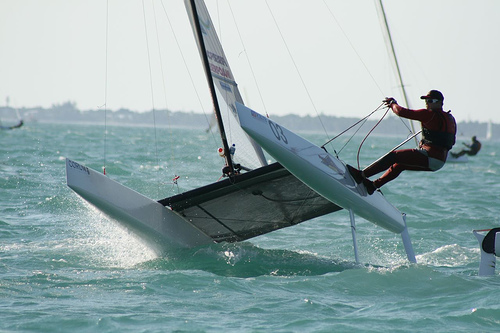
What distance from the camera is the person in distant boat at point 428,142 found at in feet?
16.7

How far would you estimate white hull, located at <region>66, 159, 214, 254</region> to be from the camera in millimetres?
5125

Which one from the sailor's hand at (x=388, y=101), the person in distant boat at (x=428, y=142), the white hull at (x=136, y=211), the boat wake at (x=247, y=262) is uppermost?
the sailor's hand at (x=388, y=101)

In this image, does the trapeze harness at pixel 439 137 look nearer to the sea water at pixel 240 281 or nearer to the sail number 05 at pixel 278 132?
the sea water at pixel 240 281

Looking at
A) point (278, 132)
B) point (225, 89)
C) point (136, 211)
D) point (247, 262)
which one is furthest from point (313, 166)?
point (225, 89)

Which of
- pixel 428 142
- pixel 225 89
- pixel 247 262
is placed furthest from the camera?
pixel 225 89

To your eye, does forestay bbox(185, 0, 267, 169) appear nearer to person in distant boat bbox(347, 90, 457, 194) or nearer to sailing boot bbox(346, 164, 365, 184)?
sailing boot bbox(346, 164, 365, 184)

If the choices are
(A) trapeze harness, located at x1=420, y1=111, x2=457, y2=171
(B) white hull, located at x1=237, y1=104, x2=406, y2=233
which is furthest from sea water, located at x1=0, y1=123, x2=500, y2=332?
(A) trapeze harness, located at x1=420, y1=111, x2=457, y2=171

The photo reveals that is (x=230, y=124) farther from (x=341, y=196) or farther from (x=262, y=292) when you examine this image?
(x=262, y=292)

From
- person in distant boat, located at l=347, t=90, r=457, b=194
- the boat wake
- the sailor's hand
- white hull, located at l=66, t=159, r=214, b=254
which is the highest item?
the sailor's hand

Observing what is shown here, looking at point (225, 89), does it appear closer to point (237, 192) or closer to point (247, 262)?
point (237, 192)

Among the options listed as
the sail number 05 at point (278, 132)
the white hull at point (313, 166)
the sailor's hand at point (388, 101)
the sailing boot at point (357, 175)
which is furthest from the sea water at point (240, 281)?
the sailor's hand at point (388, 101)

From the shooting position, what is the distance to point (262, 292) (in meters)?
4.47

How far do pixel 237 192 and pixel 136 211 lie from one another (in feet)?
2.75

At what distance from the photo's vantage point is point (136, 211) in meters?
5.42
